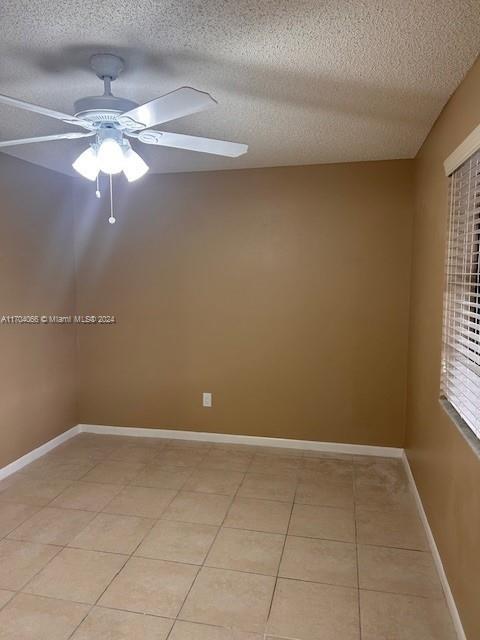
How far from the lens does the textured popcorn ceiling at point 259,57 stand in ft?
4.93

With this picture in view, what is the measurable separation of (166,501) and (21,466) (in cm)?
125

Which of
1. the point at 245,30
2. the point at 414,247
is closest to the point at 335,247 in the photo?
the point at 414,247

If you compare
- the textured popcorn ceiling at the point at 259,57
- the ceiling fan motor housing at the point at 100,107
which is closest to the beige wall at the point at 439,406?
the textured popcorn ceiling at the point at 259,57

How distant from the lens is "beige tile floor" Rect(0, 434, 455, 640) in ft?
6.26

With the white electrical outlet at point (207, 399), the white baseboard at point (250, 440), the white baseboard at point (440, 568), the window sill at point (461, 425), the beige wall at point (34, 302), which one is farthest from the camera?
the white electrical outlet at point (207, 399)

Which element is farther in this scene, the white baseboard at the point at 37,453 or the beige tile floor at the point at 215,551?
the white baseboard at the point at 37,453

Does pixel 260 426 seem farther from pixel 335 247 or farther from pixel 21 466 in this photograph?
pixel 21 466

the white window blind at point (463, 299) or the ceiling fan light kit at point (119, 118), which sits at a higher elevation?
the ceiling fan light kit at point (119, 118)

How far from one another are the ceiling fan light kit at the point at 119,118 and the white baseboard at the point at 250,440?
7.96ft

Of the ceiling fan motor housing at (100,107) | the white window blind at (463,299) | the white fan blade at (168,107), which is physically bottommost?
the white window blind at (463,299)

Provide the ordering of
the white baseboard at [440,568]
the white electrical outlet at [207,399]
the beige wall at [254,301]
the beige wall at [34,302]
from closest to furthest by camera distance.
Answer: the white baseboard at [440,568] < the beige wall at [34,302] < the beige wall at [254,301] < the white electrical outlet at [207,399]

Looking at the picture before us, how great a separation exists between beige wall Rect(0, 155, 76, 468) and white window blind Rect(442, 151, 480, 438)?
9.34ft

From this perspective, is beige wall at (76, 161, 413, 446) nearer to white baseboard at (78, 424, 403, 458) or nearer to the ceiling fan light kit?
white baseboard at (78, 424, 403, 458)

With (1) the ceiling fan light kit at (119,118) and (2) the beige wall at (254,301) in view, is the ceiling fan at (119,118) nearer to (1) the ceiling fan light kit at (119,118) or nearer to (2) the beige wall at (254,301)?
(1) the ceiling fan light kit at (119,118)
